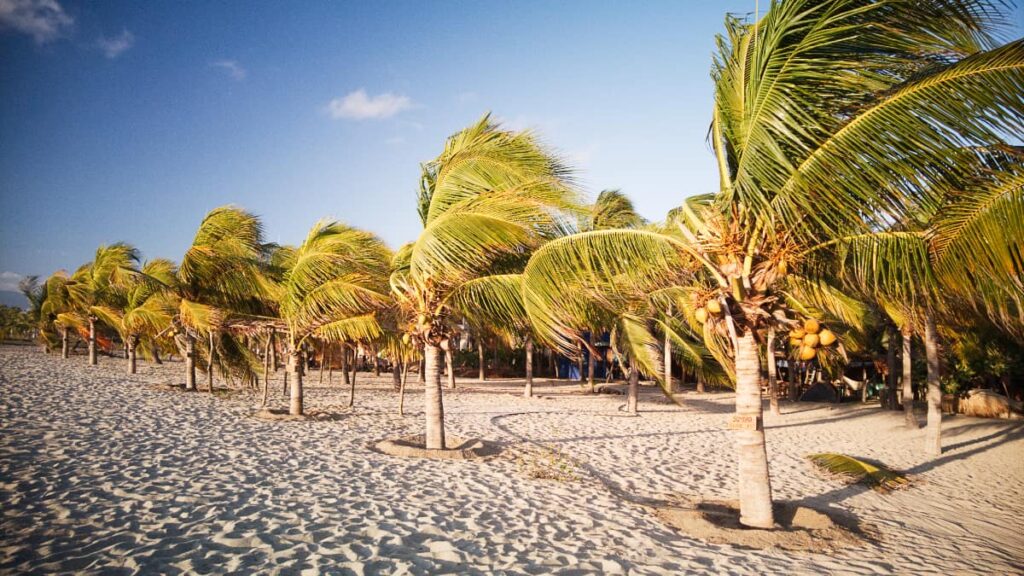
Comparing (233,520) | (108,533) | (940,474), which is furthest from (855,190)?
(940,474)

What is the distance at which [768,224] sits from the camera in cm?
470

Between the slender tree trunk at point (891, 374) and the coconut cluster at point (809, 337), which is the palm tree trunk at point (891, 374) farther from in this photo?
the coconut cluster at point (809, 337)

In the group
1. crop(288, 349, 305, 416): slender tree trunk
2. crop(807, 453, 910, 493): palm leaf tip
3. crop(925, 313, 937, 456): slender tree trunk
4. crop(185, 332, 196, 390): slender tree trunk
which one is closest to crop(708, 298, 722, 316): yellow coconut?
crop(807, 453, 910, 493): palm leaf tip

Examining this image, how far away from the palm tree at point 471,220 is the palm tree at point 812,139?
89cm

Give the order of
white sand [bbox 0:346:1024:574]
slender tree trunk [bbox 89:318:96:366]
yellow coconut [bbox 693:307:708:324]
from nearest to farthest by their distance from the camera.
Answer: white sand [bbox 0:346:1024:574], yellow coconut [bbox 693:307:708:324], slender tree trunk [bbox 89:318:96:366]

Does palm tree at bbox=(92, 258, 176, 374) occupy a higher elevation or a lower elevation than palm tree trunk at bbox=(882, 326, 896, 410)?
higher

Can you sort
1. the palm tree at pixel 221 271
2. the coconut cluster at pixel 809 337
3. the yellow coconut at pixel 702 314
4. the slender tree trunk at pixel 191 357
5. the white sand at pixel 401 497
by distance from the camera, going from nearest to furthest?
the white sand at pixel 401 497, the coconut cluster at pixel 809 337, the yellow coconut at pixel 702 314, the palm tree at pixel 221 271, the slender tree trunk at pixel 191 357

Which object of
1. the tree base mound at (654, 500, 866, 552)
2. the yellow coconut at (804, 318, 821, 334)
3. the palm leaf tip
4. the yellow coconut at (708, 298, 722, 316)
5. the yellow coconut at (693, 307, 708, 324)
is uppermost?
the yellow coconut at (708, 298, 722, 316)

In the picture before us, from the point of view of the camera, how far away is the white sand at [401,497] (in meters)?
4.48

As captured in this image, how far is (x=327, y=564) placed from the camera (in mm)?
4234

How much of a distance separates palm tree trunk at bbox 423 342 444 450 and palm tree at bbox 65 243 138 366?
559 inches

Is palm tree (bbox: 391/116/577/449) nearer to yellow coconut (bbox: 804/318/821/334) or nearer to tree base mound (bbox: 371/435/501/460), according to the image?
tree base mound (bbox: 371/435/501/460)

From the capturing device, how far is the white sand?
448 cm

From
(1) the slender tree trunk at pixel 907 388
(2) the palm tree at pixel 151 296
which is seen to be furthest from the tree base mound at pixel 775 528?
(2) the palm tree at pixel 151 296
